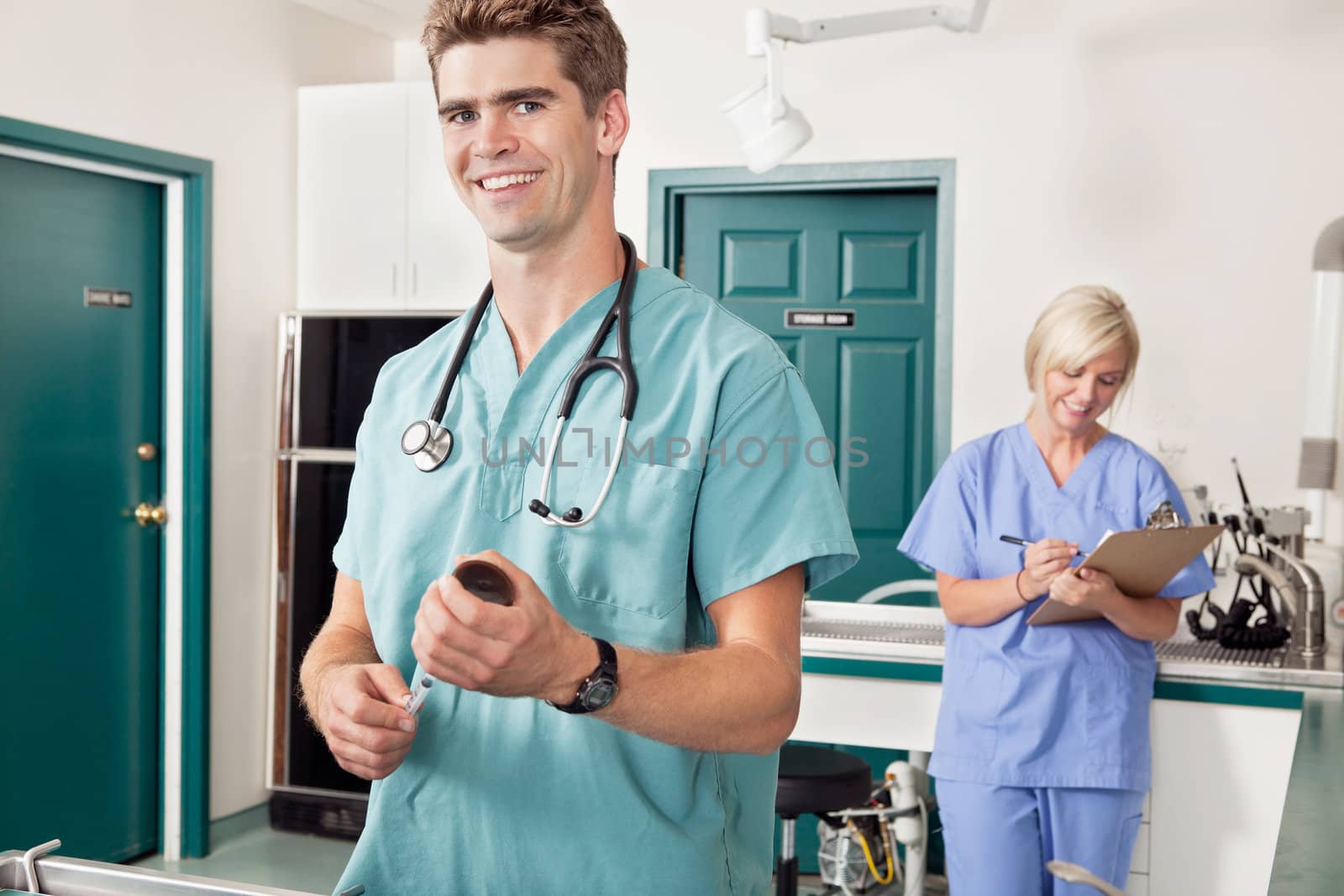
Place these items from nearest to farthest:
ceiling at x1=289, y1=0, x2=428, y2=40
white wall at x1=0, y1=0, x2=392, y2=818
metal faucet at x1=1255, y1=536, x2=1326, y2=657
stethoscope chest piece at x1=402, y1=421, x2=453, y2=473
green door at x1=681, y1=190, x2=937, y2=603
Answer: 1. stethoscope chest piece at x1=402, y1=421, x2=453, y2=473
2. metal faucet at x1=1255, y1=536, x2=1326, y2=657
3. white wall at x1=0, y1=0, x2=392, y2=818
4. green door at x1=681, y1=190, x2=937, y2=603
5. ceiling at x1=289, y1=0, x2=428, y2=40

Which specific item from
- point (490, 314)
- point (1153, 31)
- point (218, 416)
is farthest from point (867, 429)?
point (490, 314)

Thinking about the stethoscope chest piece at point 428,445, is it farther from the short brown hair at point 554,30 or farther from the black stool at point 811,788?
the black stool at point 811,788

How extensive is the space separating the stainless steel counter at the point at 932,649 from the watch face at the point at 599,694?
6.09 feet

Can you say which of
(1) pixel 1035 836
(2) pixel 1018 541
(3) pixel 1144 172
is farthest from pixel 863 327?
(1) pixel 1035 836

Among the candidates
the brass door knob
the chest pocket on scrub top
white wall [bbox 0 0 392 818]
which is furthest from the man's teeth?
the brass door knob

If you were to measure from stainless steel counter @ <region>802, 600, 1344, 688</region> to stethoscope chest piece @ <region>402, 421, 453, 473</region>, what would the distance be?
1715mm

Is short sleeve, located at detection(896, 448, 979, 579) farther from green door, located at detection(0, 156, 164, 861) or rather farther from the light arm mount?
green door, located at detection(0, 156, 164, 861)

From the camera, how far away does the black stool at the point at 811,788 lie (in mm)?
2342

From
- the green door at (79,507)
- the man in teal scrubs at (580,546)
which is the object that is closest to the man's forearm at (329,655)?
the man in teal scrubs at (580,546)

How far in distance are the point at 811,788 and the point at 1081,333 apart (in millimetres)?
946

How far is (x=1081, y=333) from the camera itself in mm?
2209

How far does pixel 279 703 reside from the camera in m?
3.92

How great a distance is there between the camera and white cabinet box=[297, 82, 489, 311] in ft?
12.7

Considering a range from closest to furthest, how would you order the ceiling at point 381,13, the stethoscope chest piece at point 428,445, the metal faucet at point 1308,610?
the stethoscope chest piece at point 428,445, the metal faucet at point 1308,610, the ceiling at point 381,13
